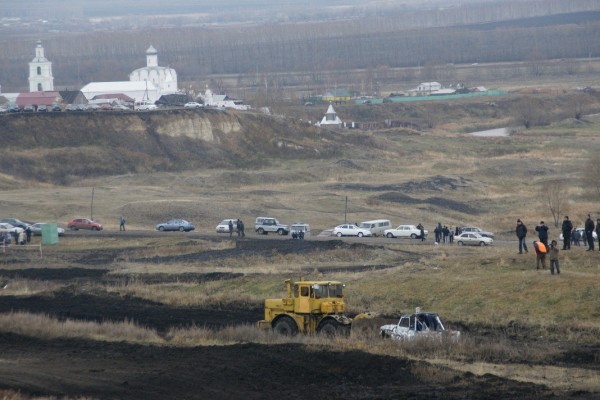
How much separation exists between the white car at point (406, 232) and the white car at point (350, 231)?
1171 millimetres

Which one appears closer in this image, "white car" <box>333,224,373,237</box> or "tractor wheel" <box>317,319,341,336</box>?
"tractor wheel" <box>317,319,341,336</box>

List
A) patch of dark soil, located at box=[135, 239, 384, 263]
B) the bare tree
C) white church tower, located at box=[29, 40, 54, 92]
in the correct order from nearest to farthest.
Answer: patch of dark soil, located at box=[135, 239, 384, 263] < the bare tree < white church tower, located at box=[29, 40, 54, 92]

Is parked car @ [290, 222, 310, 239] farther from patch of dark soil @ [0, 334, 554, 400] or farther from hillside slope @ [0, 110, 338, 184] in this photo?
hillside slope @ [0, 110, 338, 184]

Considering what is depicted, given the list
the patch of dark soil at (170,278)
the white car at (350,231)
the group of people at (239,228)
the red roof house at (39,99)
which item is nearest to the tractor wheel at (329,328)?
the patch of dark soil at (170,278)

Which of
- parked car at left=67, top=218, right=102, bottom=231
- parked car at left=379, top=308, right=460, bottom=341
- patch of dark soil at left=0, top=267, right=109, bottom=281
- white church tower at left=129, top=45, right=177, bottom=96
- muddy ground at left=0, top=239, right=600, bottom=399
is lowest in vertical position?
muddy ground at left=0, top=239, right=600, bottom=399

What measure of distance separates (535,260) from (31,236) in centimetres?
3107

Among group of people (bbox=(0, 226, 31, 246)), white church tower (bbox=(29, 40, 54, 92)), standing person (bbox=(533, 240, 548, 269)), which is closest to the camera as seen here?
standing person (bbox=(533, 240, 548, 269))

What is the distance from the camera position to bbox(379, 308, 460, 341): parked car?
28266 millimetres

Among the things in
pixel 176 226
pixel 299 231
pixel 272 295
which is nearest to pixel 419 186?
pixel 176 226

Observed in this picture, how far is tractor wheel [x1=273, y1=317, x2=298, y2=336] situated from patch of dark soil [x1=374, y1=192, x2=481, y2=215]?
45.7 m

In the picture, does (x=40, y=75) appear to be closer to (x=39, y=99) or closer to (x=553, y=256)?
(x=39, y=99)

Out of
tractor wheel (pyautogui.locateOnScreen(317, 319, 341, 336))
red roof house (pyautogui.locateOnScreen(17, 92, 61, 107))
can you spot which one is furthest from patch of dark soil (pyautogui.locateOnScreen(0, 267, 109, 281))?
red roof house (pyautogui.locateOnScreen(17, 92, 61, 107))

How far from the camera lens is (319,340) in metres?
28.6

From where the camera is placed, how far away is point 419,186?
8719 cm
